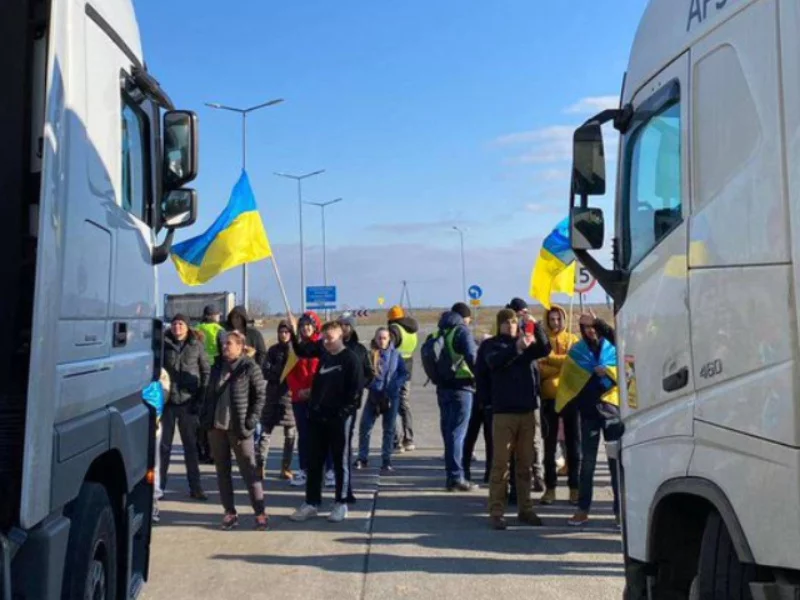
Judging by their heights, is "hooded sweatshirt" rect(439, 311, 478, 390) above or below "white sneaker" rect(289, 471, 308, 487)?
above

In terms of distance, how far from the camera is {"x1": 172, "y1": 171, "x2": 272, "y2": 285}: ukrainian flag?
9594mm

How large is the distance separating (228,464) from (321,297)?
35932mm

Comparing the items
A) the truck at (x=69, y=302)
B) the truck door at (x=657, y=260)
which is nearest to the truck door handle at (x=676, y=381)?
the truck door at (x=657, y=260)

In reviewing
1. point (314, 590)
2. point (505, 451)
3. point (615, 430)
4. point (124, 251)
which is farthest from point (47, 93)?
point (505, 451)

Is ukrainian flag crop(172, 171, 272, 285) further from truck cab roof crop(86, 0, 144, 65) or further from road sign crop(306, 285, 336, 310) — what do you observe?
road sign crop(306, 285, 336, 310)

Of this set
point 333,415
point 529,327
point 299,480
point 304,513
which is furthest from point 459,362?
point 304,513

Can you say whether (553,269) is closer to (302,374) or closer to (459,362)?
(459,362)

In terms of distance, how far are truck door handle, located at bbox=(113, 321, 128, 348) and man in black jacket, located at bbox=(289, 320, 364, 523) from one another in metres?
3.82

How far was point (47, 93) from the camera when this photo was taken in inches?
114

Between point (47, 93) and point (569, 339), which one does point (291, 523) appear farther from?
point (47, 93)

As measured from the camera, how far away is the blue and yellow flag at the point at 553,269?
11.3m

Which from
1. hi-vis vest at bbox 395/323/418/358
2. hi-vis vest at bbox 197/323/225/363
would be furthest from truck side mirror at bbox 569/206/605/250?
hi-vis vest at bbox 395/323/418/358

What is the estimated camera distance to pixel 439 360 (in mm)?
9336

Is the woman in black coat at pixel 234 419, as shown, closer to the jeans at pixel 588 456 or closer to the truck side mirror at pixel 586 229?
the jeans at pixel 588 456
